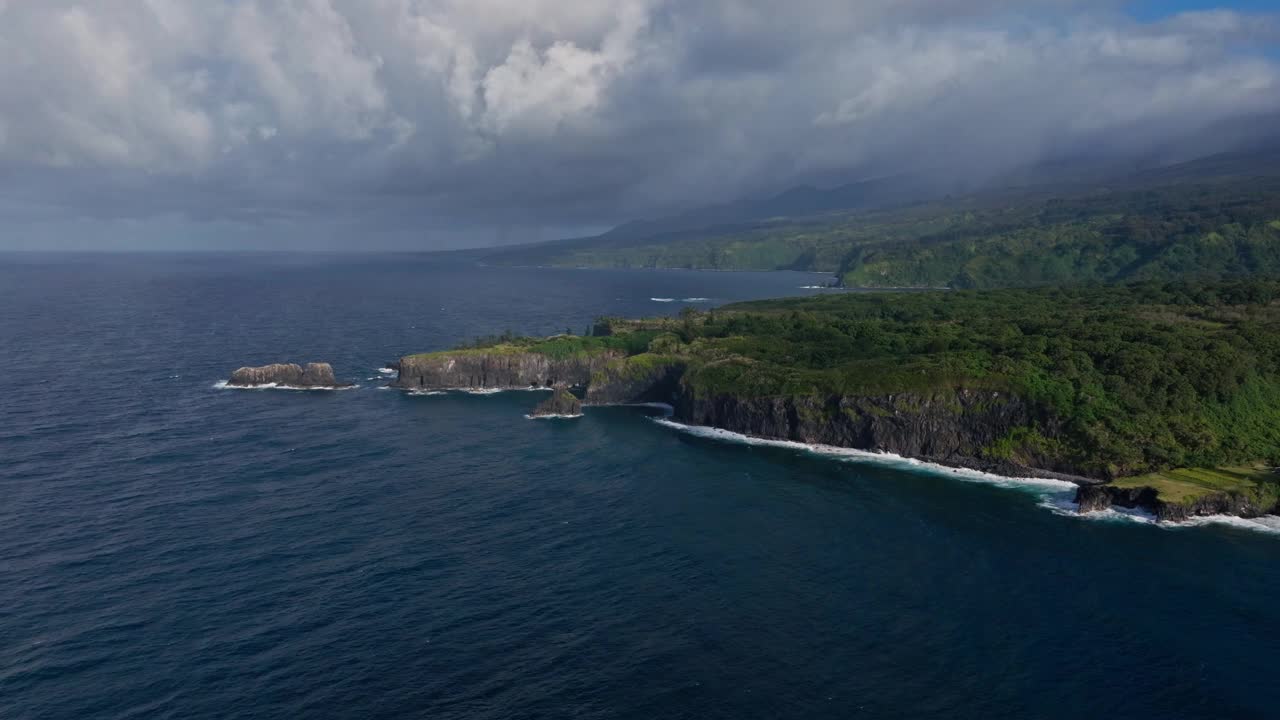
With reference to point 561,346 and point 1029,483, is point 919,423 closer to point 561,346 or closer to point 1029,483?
point 1029,483

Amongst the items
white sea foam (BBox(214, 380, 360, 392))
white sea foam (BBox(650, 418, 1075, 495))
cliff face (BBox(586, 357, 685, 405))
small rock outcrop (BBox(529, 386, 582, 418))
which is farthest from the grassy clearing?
white sea foam (BBox(214, 380, 360, 392))

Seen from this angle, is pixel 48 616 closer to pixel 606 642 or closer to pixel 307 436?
pixel 606 642

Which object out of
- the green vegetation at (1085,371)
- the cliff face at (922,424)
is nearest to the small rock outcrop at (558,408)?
the green vegetation at (1085,371)

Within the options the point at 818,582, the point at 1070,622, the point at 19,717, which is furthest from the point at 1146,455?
the point at 19,717

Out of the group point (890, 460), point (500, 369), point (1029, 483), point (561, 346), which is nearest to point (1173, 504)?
point (1029, 483)

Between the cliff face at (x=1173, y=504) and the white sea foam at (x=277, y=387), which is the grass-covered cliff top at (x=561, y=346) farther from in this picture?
the cliff face at (x=1173, y=504)

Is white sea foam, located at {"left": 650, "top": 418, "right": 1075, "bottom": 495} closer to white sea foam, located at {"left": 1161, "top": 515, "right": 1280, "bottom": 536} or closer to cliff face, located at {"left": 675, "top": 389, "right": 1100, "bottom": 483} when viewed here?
cliff face, located at {"left": 675, "top": 389, "right": 1100, "bottom": 483}
